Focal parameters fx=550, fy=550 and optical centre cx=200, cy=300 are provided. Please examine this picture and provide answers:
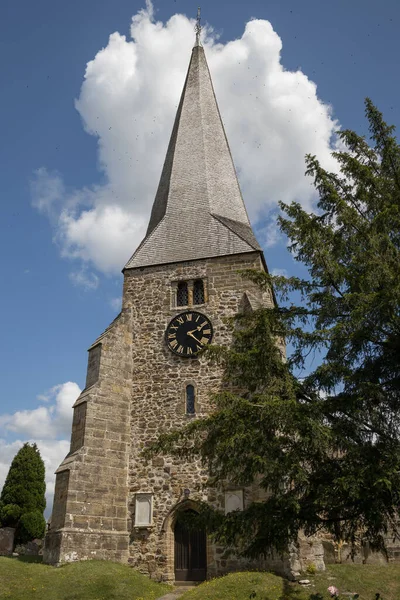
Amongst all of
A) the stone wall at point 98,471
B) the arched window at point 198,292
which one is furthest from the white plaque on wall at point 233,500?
the arched window at point 198,292

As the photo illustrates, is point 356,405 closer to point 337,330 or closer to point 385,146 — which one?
point 337,330

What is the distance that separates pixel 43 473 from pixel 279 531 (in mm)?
15014

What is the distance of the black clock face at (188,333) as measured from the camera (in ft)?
54.2

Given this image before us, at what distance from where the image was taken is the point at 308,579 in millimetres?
12258

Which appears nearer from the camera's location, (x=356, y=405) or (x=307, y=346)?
(x=356, y=405)

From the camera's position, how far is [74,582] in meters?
11.6

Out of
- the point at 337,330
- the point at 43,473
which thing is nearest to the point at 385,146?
the point at 337,330

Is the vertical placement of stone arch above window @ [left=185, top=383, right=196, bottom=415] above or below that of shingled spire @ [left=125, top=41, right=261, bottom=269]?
below

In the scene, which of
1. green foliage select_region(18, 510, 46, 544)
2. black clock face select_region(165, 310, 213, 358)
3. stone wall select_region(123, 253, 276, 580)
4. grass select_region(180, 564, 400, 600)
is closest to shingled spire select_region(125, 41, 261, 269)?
stone wall select_region(123, 253, 276, 580)

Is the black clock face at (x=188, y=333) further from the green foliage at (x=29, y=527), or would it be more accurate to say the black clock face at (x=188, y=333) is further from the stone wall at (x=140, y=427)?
the green foliage at (x=29, y=527)

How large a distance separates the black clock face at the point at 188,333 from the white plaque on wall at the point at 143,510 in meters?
4.12

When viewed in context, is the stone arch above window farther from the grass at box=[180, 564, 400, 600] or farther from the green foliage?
the green foliage

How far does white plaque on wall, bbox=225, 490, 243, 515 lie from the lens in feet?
46.0

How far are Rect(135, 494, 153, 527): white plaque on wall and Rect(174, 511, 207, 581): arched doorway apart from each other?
2.53 ft
